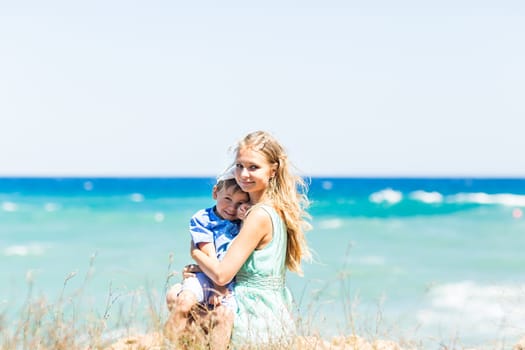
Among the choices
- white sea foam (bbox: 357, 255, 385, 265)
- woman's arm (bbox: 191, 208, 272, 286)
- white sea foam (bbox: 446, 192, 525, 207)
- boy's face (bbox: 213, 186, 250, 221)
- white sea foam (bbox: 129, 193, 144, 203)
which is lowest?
white sea foam (bbox: 129, 193, 144, 203)

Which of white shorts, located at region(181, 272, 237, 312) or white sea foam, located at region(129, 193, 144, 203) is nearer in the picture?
white shorts, located at region(181, 272, 237, 312)

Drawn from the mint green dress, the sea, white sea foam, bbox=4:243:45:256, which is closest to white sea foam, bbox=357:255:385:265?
the sea

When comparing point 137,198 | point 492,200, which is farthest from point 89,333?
point 137,198

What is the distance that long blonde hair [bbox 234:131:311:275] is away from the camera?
5.02m

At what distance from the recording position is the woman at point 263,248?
468cm

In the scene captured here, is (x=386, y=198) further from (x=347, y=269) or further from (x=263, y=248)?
(x=263, y=248)

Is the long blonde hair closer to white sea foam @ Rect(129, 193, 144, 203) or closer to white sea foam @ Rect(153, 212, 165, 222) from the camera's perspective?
white sea foam @ Rect(153, 212, 165, 222)

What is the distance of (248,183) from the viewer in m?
4.96

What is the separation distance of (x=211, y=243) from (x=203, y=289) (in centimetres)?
29

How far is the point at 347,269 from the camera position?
16469mm

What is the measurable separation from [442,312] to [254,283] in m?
7.25

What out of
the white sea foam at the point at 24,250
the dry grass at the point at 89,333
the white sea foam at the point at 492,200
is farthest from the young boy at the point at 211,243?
the white sea foam at the point at 492,200

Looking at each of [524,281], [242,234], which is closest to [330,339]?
[242,234]

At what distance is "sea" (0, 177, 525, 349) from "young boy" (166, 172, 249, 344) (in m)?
0.16
